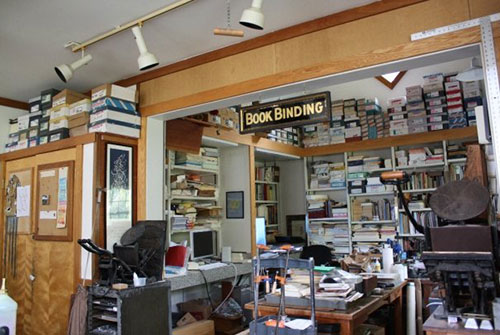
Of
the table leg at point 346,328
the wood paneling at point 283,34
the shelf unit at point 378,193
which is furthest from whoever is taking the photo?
the shelf unit at point 378,193

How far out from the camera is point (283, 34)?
2885 mm

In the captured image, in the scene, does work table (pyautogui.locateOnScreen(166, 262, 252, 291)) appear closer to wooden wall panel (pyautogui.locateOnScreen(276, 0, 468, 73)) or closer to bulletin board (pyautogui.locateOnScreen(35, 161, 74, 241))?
bulletin board (pyautogui.locateOnScreen(35, 161, 74, 241))

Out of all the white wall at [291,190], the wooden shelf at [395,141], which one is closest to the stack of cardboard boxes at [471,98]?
the wooden shelf at [395,141]

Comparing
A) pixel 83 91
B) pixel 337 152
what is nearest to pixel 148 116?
pixel 83 91

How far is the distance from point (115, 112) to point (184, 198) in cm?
140

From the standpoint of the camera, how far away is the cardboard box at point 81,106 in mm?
3590

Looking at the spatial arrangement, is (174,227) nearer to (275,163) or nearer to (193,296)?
(193,296)

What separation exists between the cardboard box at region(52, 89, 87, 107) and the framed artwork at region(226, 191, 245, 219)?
2184 millimetres

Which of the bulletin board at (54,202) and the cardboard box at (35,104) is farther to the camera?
the cardboard box at (35,104)

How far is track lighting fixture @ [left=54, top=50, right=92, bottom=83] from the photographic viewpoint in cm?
307

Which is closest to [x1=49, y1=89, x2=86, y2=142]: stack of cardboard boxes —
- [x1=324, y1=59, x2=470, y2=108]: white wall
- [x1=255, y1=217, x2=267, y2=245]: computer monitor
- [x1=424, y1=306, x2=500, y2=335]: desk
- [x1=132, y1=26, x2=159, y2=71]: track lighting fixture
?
[x1=132, y1=26, x2=159, y2=71]: track lighting fixture

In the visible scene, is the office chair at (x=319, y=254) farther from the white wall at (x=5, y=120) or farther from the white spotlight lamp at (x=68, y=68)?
the white wall at (x=5, y=120)

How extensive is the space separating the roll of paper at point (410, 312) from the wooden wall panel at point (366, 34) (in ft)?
6.49

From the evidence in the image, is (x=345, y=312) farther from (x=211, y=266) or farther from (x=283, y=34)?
(x=211, y=266)
